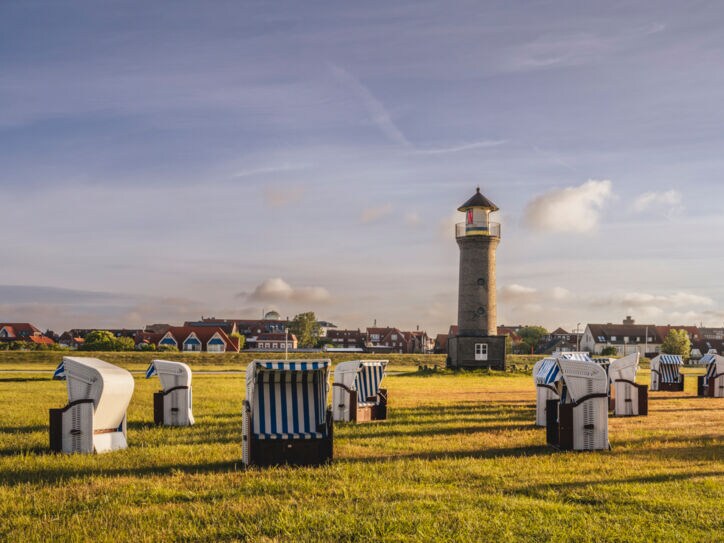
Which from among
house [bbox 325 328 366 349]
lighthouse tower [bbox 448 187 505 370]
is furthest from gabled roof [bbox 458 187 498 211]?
house [bbox 325 328 366 349]

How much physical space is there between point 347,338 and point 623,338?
52.6 metres

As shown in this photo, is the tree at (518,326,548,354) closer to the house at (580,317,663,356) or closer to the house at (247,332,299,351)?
the house at (580,317,663,356)

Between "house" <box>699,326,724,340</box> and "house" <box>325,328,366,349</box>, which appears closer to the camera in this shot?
"house" <box>325,328,366,349</box>

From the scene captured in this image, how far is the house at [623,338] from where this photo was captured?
11683cm

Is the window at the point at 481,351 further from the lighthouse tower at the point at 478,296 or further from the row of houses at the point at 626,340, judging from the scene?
the row of houses at the point at 626,340

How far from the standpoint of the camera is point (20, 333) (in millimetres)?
120562

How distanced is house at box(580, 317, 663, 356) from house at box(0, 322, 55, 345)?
90321mm

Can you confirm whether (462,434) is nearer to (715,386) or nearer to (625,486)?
(625,486)

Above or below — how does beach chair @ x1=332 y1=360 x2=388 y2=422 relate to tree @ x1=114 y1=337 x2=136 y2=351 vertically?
above

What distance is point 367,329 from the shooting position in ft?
460

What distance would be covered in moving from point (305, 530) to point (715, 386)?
1039 inches

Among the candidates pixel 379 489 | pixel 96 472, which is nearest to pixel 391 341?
pixel 96 472

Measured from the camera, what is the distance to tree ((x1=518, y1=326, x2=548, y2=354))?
13082 centimetres

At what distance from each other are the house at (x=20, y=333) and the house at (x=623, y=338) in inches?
3556
